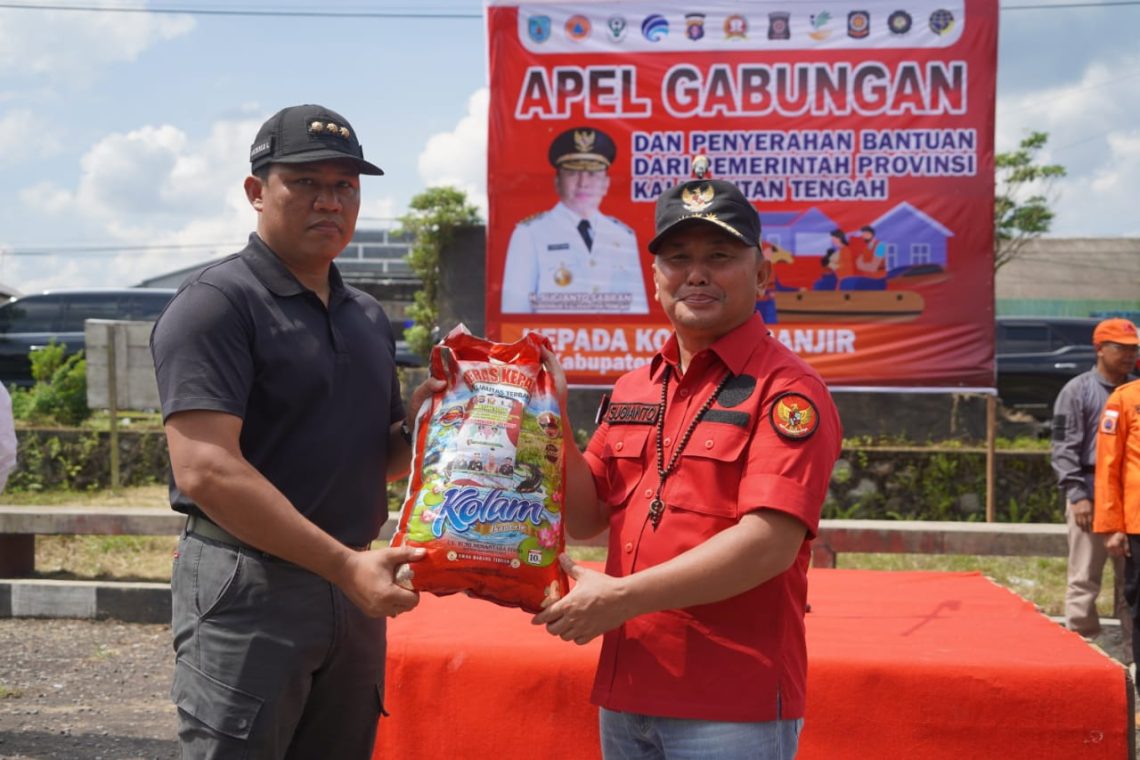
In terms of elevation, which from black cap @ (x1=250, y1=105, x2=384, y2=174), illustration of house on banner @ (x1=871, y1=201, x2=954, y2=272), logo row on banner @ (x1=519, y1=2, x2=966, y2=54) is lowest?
black cap @ (x1=250, y1=105, x2=384, y2=174)

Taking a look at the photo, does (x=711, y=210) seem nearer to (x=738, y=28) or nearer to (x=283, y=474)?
(x=283, y=474)

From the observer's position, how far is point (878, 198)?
8805 mm

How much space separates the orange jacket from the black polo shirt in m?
3.93

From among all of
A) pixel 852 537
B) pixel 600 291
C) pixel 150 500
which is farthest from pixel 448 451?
pixel 150 500

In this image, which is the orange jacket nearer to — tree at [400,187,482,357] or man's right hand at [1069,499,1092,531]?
man's right hand at [1069,499,1092,531]

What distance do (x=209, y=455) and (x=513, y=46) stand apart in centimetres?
741

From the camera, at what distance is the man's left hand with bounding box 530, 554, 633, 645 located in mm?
1988

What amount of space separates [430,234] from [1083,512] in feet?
20.9

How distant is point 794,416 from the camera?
2.06 m

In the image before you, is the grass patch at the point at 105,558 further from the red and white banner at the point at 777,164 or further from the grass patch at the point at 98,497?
the red and white banner at the point at 777,164

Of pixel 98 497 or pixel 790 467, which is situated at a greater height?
pixel 790 467

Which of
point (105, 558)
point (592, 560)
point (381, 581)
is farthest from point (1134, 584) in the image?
point (105, 558)

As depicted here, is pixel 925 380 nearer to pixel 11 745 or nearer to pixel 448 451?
pixel 11 745

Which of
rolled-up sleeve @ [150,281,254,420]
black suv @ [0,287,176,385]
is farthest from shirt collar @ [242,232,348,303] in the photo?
black suv @ [0,287,176,385]
